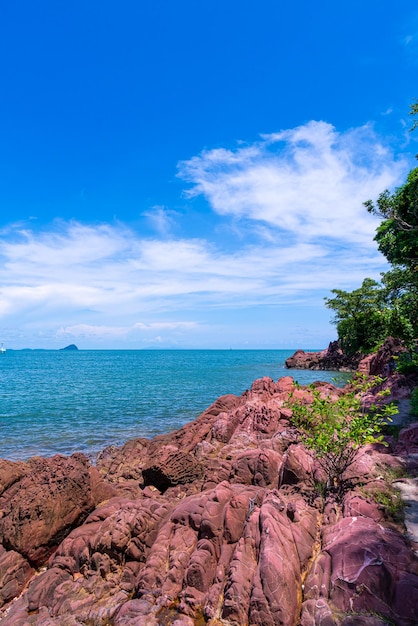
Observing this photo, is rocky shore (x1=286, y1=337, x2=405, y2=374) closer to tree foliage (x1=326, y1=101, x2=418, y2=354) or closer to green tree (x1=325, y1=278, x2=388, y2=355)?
green tree (x1=325, y1=278, x2=388, y2=355)

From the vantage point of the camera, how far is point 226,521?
27.0 feet

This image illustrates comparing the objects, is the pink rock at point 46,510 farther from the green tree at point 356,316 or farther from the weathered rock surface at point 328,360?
the weathered rock surface at point 328,360

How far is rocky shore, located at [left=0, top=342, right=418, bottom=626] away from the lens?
6.16 m

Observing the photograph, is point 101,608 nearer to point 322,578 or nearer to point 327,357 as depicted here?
point 322,578

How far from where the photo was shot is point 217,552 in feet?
25.5

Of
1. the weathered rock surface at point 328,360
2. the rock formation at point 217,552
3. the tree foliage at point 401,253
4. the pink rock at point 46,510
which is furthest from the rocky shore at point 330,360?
the pink rock at point 46,510

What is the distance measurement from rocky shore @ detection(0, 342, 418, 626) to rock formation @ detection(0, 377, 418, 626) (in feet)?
0.08

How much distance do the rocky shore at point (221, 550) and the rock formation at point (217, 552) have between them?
1.0 inches

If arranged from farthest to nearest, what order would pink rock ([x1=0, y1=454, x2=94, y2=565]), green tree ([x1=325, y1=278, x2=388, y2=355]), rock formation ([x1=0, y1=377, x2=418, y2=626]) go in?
green tree ([x1=325, y1=278, x2=388, y2=355]) < pink rock ([x1=0, y1=454, x2=94, y2=565]) < rock formation ([x1=0, y1=377, x2=418, y2=626])

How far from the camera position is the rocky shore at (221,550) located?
6.16 meters

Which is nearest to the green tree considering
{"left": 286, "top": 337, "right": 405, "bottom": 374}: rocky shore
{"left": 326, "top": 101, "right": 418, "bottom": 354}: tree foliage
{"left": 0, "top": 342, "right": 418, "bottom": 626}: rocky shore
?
{"left": 286, "top": 337, "right": 405, "bottom": 374}: rocky shore

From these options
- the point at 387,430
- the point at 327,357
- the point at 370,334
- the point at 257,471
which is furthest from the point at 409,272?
the point at 327,357

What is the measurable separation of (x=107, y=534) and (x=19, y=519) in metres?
3.10

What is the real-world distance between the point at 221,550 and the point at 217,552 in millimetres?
98
